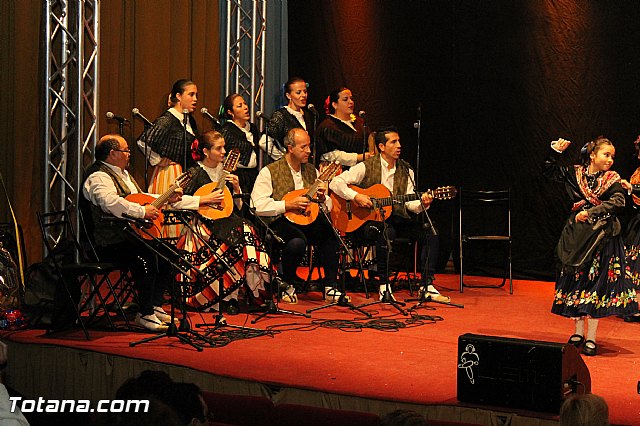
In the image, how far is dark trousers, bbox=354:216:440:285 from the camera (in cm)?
684

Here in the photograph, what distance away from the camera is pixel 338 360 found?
4.78 metres

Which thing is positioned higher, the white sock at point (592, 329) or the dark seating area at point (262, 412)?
the white sock at point (592, 329)

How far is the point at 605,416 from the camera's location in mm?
2615

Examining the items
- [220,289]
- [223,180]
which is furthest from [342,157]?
[220,289]

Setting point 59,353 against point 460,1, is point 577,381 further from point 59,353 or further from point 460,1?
point 460,1

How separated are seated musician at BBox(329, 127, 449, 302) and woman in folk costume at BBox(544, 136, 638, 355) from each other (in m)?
1.70

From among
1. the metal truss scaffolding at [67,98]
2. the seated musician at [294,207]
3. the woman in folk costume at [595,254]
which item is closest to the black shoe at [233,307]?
the seated musician at [294,207]

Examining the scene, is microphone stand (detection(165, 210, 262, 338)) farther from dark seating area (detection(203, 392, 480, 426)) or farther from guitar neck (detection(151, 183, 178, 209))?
dark seating area (detection(203, 392, 480, 426))

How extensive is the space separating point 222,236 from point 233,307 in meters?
0.52

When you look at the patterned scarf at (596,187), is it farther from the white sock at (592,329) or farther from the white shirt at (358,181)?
the white shirt at (358,181)

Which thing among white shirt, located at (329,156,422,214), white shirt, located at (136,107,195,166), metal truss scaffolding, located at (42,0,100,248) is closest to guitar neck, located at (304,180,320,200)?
white shirt, located at (329,156,422,214)

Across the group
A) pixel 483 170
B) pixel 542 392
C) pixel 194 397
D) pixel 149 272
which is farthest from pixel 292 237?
pixel 194 397

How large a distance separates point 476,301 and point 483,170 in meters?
1.89

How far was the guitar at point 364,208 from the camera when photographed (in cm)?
696
